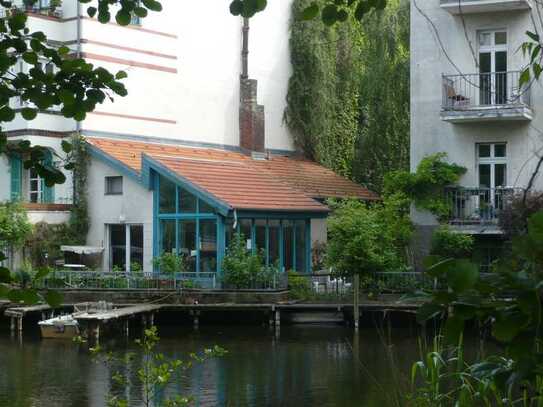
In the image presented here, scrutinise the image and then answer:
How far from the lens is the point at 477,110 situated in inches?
1038

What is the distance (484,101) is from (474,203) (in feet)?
8.92

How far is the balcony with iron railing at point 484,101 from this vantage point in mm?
26062

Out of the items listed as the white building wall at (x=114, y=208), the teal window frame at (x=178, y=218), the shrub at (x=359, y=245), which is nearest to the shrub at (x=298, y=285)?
the shrub at (x=359, y=245)

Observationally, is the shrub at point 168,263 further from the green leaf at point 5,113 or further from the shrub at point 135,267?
the green leaf at point 5,113

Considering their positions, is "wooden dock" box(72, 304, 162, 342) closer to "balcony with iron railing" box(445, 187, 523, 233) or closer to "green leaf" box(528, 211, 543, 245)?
"balcony with iron railing" box(445, 187, 523, 233)

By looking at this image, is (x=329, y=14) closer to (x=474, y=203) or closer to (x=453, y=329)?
(x=453, y=329)

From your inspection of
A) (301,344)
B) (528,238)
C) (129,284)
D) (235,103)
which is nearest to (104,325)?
(129,284)

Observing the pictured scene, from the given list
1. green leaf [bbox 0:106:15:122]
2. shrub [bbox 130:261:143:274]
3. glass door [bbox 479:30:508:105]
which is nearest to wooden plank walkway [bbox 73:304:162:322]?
shrub [bbox 130:261:143:274]

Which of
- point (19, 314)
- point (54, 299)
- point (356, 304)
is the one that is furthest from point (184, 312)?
point (54, 299)

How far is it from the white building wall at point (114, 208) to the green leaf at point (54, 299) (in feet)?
83.7

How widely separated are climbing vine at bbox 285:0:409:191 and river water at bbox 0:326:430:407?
1145cm

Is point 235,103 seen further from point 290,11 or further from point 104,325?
point 104,325

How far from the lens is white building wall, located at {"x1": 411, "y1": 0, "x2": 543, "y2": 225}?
26.6 m

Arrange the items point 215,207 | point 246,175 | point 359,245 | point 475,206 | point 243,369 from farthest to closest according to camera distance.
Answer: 1. point 246,175
2. point 215,207
3. point 475,206
4. point 359,245
5. point 243,369
